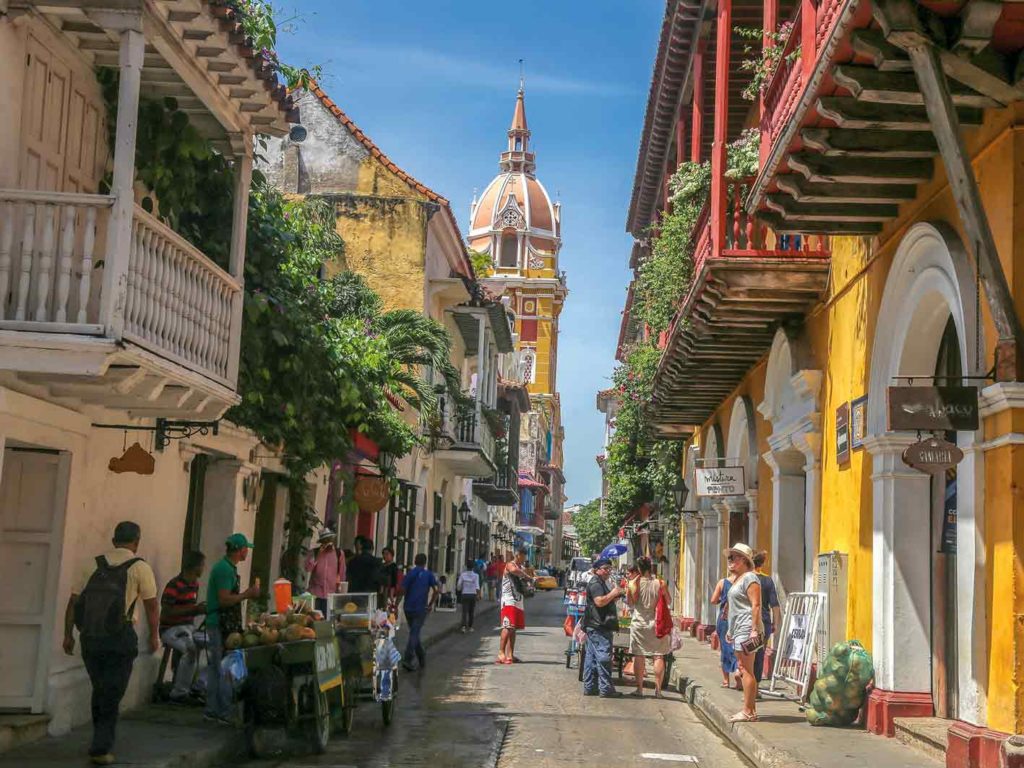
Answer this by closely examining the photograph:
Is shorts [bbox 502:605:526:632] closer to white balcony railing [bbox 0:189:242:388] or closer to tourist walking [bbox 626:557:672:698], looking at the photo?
tourist walking [bbox 626:557:672:698]

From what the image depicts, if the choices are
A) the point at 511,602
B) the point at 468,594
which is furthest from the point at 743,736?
the point at 468,594

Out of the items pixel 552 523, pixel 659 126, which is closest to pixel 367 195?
pixel 659 126

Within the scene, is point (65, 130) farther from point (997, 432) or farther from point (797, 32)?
point (997, 432)

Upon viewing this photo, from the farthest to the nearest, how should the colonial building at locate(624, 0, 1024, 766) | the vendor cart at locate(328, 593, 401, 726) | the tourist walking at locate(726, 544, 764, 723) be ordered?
the tourist walking at locate(726, 544, 764, 723) → the vendor cart at locate(328, 593, 401, 726) → the colonial building at locate(624, 0, 1024, 766)

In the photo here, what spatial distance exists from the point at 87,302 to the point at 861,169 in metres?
5.88

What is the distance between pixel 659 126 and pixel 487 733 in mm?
14370

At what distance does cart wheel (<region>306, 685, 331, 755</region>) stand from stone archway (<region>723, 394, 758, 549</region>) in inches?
373

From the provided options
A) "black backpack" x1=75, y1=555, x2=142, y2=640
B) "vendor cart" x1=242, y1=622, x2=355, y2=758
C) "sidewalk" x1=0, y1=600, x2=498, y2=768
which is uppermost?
"black backpack" x1=75, y1=555, x2=142, y2=640

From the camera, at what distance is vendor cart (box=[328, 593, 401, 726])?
467 inches

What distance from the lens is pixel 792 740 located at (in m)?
11.1

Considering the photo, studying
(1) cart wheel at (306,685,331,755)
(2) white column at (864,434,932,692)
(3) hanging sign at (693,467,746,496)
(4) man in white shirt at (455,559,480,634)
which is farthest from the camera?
(4) man in white shirt at (455,559,480,634)

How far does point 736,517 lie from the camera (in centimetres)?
2277

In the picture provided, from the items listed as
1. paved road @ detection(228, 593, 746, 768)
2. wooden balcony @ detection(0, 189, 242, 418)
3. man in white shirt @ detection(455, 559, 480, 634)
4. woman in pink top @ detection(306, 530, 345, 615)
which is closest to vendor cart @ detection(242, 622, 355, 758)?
paved road @ detection(228, 593, 746, 768)

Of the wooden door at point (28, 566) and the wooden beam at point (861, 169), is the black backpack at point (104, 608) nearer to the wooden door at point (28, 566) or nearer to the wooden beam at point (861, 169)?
the wooden door at point (28, 566)
